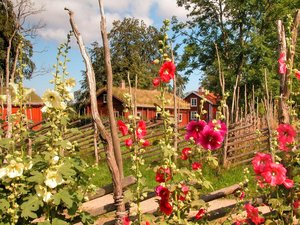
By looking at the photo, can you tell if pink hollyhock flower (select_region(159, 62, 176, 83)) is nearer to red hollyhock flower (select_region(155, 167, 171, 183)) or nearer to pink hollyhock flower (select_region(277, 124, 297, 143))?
red hollyhock flower (select_region(155, 167, 171, 183))

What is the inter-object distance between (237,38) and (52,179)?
19.4 metres

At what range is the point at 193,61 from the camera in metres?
21.3

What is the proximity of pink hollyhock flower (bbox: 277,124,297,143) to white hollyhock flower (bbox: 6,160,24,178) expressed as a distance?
1.56 m

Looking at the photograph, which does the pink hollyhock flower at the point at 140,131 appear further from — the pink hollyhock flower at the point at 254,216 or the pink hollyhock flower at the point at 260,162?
the pink hollyhock flower at the point at 254,216

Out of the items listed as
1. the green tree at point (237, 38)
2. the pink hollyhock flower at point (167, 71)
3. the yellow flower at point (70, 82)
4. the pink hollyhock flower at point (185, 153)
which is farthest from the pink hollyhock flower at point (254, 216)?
the green tree at point (237, 38)

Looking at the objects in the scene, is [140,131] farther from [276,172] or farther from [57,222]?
[276,172]

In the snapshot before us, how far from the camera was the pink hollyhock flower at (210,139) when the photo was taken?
210 cm

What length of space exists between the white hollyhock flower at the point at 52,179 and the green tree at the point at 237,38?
17317mm

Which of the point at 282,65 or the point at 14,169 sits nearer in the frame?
the point at 14,169

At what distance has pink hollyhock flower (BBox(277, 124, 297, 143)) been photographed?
2496mm

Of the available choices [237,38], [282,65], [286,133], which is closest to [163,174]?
[286,133]

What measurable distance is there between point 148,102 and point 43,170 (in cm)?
3091

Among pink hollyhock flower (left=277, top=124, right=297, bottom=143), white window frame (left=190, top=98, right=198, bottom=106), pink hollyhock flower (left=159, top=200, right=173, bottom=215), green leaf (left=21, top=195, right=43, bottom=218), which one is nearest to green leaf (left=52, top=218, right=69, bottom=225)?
green leaf (left=21, top=195, right=43, bottom=218)

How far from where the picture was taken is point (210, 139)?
2121mm
